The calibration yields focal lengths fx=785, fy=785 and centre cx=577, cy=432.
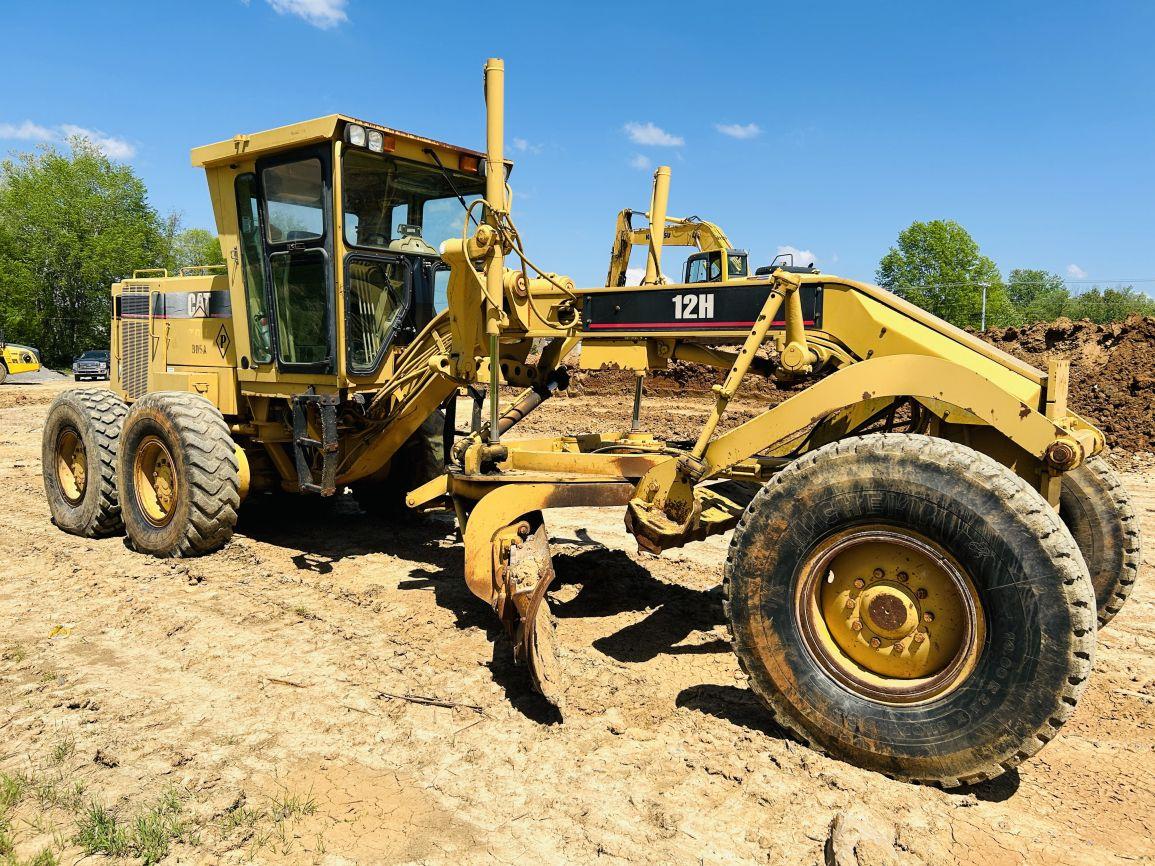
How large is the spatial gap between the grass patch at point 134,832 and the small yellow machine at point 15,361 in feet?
97.5

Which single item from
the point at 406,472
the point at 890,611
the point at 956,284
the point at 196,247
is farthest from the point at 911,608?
the point at 196,247

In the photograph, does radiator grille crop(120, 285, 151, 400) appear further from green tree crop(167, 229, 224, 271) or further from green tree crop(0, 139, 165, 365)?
green tree crop(167, 229, 224, 271)

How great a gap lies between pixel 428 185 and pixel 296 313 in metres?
1.40

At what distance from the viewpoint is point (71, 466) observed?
23.8ft

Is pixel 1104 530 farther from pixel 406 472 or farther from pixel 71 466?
Result: pixel 71 466

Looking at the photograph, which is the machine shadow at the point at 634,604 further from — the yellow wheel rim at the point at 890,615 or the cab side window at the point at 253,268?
the cab side window at the point at 253,268

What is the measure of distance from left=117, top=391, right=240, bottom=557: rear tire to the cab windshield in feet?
5.88

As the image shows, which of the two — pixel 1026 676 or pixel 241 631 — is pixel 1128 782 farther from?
pixel 241 631

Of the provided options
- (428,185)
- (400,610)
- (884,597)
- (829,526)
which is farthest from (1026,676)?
(428,185)

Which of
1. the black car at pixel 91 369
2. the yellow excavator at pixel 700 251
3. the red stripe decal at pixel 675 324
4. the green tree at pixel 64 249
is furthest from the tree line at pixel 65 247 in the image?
the red stripe decal at pixel 675 324

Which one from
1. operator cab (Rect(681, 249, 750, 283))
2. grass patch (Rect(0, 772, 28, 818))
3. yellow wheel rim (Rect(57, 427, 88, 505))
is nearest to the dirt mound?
operator cab (Rect(681, 249, 750, 283))

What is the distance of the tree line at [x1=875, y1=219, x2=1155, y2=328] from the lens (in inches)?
2041

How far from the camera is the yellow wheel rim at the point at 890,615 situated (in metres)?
2.88

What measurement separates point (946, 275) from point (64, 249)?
52753 mm
